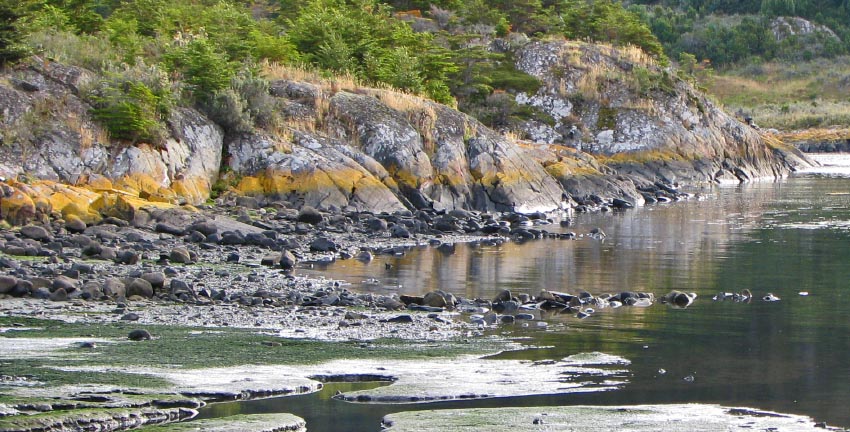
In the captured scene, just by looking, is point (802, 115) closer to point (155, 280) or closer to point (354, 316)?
point (155, 280)

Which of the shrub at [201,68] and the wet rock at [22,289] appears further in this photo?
the shrub at [201,68]

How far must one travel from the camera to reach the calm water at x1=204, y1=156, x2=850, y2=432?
12.3 metres

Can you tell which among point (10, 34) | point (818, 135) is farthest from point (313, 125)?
point (818, 135)

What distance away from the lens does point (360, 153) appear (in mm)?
36750

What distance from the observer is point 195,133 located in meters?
34.5

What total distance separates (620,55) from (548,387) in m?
45.4

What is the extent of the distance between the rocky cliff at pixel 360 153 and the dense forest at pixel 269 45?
88 cm

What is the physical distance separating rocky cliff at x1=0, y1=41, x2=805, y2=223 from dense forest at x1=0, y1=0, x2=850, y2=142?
34.5 inches

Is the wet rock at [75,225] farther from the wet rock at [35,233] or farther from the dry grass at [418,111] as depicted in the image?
the dry grass at [418,111]

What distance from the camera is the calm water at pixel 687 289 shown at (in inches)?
486

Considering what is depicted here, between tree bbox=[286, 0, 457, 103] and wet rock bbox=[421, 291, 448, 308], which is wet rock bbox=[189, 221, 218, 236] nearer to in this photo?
wet rock bbox=[421, 291, 448, 308]

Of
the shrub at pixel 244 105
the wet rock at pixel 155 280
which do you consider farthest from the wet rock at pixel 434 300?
the shrub at pixel 244 105

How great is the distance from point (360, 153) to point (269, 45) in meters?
7.86

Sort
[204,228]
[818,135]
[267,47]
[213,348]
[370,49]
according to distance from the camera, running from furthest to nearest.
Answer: [818,135] < [370,49] < [267,47] < [204,228] < [213,348]
